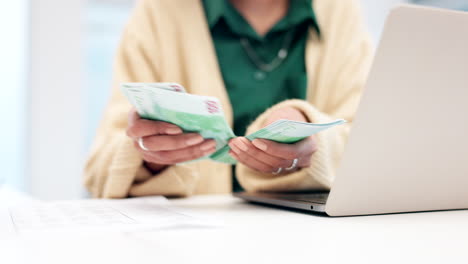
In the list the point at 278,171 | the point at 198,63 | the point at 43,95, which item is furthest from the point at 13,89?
the point at 278,171

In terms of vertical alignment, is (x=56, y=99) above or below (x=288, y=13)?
below

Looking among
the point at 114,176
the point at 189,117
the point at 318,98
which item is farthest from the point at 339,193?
the point at 318,98

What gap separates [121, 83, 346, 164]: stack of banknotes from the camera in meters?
0.50

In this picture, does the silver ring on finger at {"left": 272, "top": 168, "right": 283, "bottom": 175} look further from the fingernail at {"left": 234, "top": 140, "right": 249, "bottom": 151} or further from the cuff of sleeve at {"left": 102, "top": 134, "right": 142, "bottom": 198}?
the cuff of sleeve at {"left": 102, "top": 134, "right": 142, "bottom": 198}

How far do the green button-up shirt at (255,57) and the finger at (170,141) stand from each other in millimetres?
402

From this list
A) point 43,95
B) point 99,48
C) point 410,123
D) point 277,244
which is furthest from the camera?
point 99,48

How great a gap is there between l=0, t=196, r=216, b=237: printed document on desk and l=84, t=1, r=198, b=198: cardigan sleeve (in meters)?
0.14

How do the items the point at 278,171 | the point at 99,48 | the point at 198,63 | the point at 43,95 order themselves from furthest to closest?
1. the point at 99,48
2. the point at 43,95
3. the point at 198,63
4. the point at 278,171

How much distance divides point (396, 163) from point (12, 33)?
1695 millimetres

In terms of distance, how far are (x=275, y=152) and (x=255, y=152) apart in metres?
0.03

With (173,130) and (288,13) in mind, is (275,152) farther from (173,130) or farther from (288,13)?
(288,13)

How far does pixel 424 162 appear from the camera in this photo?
503 millimetres

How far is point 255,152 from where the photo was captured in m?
0.62

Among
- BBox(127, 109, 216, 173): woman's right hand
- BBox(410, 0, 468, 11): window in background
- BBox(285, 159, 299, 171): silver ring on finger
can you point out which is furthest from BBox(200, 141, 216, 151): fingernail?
BBox(410, 0, 468, 11): window in background
